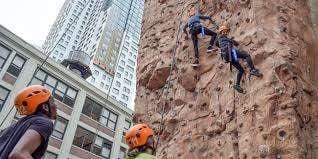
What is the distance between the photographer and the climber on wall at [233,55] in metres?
6.40

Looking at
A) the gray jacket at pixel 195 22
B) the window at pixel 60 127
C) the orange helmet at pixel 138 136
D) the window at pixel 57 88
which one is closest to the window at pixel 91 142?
the window at pixel 60 127

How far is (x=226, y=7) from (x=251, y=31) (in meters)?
1.36

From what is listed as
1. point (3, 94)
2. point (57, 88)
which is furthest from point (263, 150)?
point (57, 88)

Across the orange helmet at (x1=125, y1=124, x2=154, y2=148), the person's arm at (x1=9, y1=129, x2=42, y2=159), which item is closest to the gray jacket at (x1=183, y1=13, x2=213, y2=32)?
the orange helmet at (x1=125, y1=124, x2=154, y2=148)

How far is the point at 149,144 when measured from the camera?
3512 mm

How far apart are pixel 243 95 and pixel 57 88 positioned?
21497 mm

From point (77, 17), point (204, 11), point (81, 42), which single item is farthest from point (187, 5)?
point (77, 17)

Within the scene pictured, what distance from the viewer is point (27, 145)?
2512mm

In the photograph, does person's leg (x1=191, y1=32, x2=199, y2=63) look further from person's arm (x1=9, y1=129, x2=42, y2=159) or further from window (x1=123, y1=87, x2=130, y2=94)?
window (x1=123, y1=87, x2=130, y2=94)

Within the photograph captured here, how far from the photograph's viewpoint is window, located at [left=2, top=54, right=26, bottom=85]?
23.7 metres

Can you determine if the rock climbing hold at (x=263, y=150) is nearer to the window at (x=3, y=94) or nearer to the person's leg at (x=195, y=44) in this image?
the person's leg at (x=195, y=44)

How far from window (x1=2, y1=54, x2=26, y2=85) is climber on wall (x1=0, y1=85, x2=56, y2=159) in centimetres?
2213

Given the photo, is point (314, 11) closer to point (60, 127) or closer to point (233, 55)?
point (233, 55)

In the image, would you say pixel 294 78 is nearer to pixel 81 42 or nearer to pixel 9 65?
pixel 9 65
